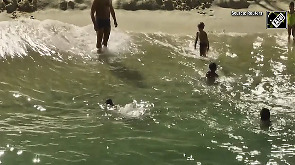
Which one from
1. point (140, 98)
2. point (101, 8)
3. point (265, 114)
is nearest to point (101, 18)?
point (101, 8)

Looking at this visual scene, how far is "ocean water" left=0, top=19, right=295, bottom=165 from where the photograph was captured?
626 cm

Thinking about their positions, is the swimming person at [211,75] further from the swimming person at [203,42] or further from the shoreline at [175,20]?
the shoreline at [175,20]

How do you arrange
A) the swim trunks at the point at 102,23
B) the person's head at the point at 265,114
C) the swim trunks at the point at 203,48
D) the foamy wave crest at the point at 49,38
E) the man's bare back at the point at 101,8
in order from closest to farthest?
1. the person's head at the point at 265,114
2. the man's bare back at the point at 101,8
3. the swim trunks at the point at 102,23
4. the swim trunks at the point at 203,48
5. the foamy wave crest at the point at 49,38

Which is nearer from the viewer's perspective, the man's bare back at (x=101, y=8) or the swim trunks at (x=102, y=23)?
the man's bare back at (x=101, y=8)

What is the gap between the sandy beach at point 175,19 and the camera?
475 inches

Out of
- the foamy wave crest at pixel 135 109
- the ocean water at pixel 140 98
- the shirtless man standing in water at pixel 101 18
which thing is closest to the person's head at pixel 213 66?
the ocean water at pixel 140 98

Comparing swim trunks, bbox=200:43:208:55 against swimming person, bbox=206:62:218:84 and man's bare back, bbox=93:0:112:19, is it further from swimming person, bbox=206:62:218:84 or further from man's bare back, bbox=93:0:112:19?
man's bare back, bbox=93:0:112:19

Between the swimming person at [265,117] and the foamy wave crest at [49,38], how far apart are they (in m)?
4.34

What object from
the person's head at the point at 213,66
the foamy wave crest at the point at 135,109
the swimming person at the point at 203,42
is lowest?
the foamy wave crest at the point at 135,109

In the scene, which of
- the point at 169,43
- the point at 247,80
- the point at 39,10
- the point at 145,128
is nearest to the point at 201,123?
the point at 145,128

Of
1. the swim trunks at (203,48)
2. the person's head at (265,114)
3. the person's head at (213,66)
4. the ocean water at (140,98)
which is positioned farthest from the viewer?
the swim trunks at (203,48)

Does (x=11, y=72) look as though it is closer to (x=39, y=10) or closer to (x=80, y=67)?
(x=80, y=67)

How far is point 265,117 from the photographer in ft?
22.9

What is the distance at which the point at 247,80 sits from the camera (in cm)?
884
